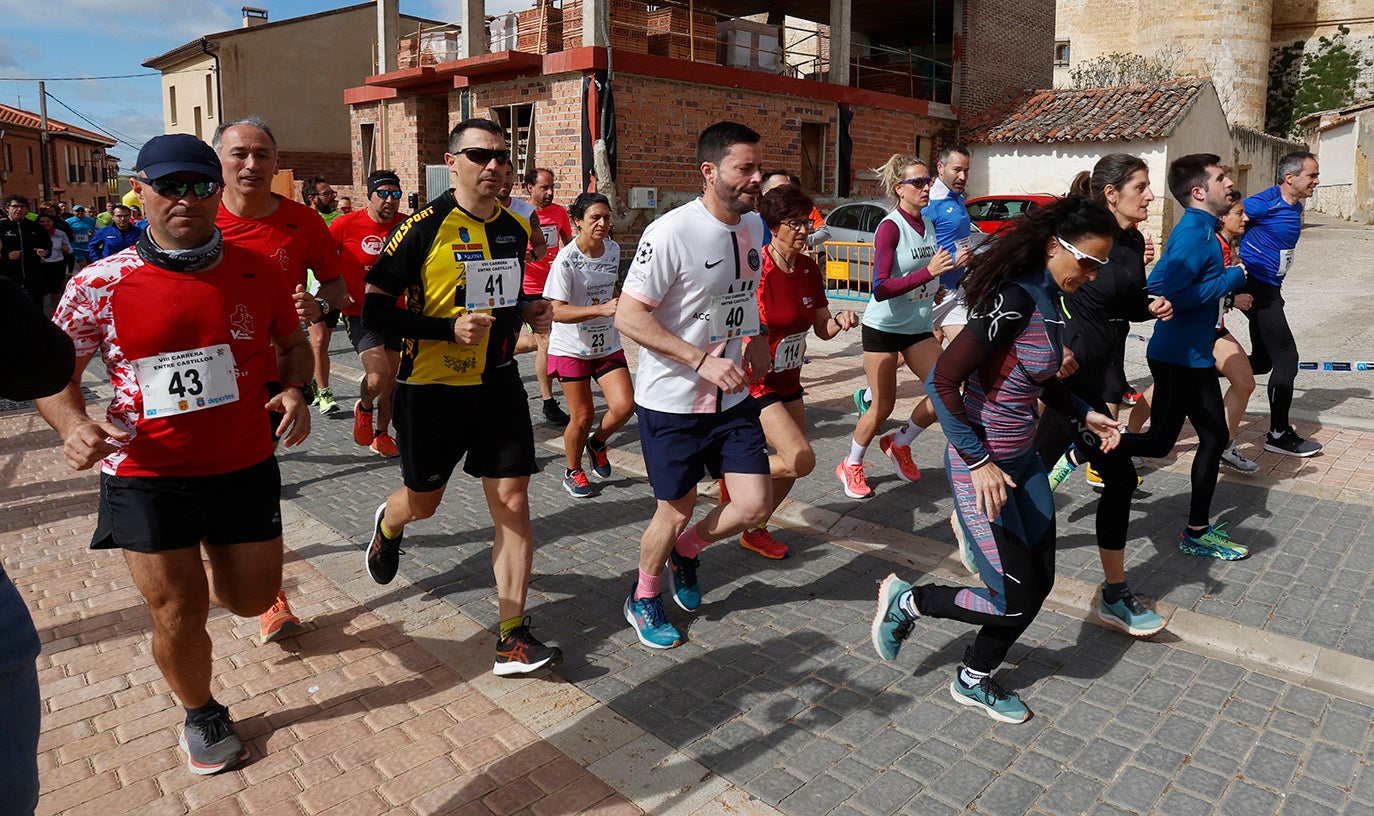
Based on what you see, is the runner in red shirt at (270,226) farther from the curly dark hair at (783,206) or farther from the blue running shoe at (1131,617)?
the blue running shoe at (1131,617)

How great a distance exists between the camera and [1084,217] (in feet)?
11.4

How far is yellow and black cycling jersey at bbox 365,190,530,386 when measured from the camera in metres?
4.08

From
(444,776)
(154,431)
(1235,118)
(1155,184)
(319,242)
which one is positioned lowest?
(444,776)

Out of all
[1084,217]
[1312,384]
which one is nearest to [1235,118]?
[1312,384]

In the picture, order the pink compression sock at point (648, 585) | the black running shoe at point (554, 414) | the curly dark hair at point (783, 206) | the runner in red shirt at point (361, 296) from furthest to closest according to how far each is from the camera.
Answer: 1. the black running shoe at point (554, 414)
2. the runner in red shirt at point (361, 296)
3. the curly dark hair at point (783, 206)
4. the pink compression sock at point (648, 585)

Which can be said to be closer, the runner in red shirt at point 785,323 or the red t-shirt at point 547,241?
the runner in red shirt at point 785,323

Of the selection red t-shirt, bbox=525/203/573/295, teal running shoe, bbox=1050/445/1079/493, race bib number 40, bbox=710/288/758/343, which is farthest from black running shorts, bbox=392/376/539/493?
red t-shirt, bbox=525/203/573/295

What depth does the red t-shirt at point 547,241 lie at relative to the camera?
8.50 m

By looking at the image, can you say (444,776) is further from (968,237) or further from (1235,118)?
(1235,118)

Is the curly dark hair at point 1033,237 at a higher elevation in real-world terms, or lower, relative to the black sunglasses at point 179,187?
lower

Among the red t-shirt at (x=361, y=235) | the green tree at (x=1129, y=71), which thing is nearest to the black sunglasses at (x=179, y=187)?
the red t-shirt at (x=361, y=235)

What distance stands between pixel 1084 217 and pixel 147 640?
4.41 metres

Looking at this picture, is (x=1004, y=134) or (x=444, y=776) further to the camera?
(x=1004, y=134)

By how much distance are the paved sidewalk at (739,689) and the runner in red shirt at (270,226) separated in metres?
0.77
